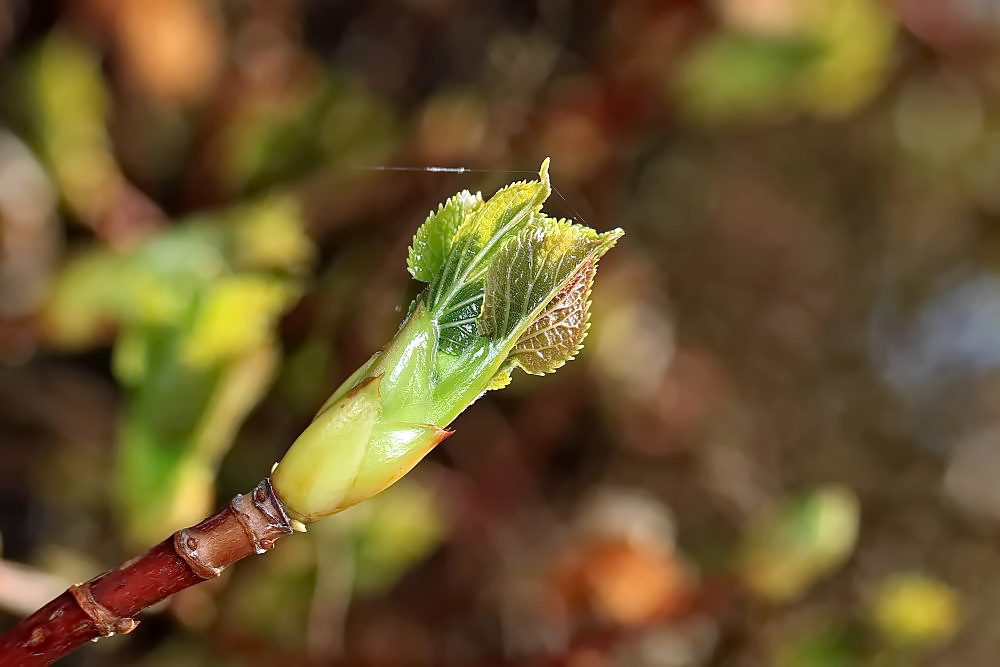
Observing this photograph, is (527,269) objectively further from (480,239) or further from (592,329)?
(592,329)

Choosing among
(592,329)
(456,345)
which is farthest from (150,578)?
(592,329)

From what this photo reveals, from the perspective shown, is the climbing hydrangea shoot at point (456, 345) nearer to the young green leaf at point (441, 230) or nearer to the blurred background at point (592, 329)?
the young green leaf at point (441, 230)

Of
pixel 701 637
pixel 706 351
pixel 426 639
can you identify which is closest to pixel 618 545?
pixel 701 637

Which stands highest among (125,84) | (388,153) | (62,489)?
(125,84)

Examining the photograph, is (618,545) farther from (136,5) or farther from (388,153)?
(136,5)

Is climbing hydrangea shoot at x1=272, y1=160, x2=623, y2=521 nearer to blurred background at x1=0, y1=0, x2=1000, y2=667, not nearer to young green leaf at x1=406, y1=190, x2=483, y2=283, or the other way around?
young green leaf at x1=406, y1=190, x2=483, y2=283

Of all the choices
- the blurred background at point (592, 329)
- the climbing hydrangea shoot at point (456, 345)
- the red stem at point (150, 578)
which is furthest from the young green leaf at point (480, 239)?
the blurred background at point (592, 329)

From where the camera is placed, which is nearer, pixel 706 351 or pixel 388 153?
pixel 388 153
